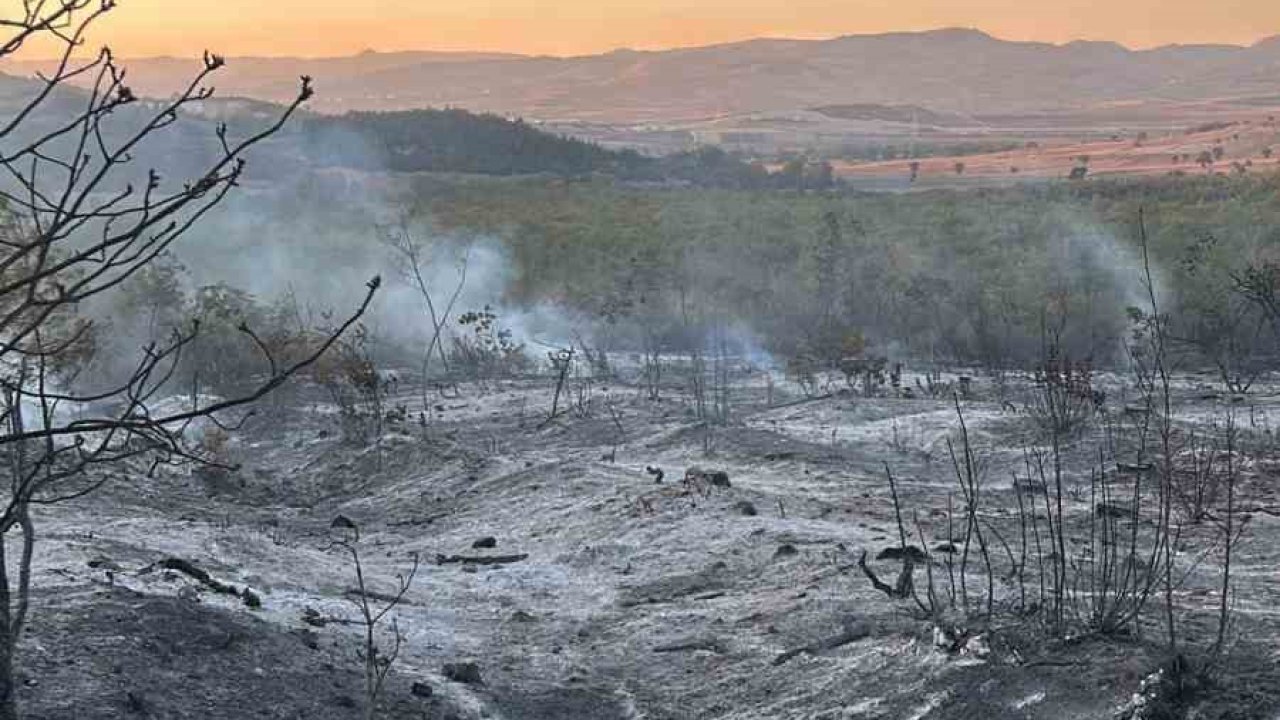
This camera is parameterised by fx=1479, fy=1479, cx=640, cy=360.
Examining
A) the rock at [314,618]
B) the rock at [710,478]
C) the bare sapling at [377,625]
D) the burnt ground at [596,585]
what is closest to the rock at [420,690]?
the burnt ground at [596,585]

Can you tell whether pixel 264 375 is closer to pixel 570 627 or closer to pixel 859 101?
pixel 570 627

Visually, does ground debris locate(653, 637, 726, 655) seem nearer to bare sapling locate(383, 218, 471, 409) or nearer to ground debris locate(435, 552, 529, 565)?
ground debris locate(435, 552, 529, 565)

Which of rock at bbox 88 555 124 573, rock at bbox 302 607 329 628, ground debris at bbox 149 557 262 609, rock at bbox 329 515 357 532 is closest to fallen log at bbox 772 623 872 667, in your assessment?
rock at bbox 302 607 329 628

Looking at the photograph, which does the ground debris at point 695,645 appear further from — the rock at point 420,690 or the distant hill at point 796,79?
the distant hill at point 796,79

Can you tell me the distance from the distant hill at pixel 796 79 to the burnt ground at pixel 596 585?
130m

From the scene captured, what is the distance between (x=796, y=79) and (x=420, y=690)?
17442 centimetres

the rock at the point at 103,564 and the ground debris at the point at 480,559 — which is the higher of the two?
the rock at the point at 103,564

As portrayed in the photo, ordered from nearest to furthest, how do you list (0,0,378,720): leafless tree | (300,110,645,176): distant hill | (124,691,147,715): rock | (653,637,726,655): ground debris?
(0,0,378,720): leafless tree
(124,691,147,715): rock
(653,637,726,655): ground debris
(300,110,645,176): distant hill

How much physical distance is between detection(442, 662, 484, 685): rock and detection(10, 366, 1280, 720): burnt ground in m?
0.03

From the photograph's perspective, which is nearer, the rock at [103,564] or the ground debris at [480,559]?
the rock at [103,564]

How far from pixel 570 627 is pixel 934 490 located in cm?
351

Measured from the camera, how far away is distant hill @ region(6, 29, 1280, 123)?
513 feet

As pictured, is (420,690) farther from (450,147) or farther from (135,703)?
(450,147)

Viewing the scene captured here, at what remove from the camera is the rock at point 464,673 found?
20.4 ft
